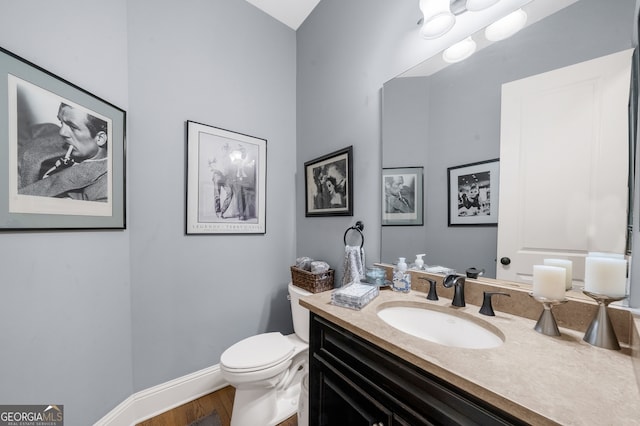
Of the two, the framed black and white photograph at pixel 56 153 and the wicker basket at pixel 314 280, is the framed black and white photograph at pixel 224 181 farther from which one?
the wicker basket at pixel 314 280

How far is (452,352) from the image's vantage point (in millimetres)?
610

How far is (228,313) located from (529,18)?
2252 mm

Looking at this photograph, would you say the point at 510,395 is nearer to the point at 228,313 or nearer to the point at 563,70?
the point at 563,70

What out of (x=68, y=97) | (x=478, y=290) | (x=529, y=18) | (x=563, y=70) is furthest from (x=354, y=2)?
(x=478, y=290)

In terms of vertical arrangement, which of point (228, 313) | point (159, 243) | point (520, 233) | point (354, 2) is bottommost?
point (228, 313)

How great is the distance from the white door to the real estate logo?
1956mm

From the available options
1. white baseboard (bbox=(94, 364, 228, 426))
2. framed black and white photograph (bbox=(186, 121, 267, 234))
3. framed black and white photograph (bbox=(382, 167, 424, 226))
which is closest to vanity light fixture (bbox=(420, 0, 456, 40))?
framed black and white photograph (bbox=(382, 167, 424, 226))

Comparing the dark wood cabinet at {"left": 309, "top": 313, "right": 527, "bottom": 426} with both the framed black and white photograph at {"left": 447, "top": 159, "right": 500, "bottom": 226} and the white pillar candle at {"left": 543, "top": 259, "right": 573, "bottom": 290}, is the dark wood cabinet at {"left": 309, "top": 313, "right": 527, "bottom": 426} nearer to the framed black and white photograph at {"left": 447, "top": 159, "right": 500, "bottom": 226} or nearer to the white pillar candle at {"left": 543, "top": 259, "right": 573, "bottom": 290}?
the white pillar candle at {"left": 543, "top": 259, "right": 573, "bottom": 290}

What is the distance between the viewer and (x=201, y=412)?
4.86 ft

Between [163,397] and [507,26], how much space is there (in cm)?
262

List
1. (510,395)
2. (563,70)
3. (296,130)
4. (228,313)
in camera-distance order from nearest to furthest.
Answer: (510,395) → (563,70) → (228,313) → (296,130)

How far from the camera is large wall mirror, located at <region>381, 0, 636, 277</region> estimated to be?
2.44ft

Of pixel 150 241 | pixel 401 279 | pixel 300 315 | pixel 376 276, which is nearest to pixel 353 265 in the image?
pixel 376 276

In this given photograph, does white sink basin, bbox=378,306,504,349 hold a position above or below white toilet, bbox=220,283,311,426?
above
